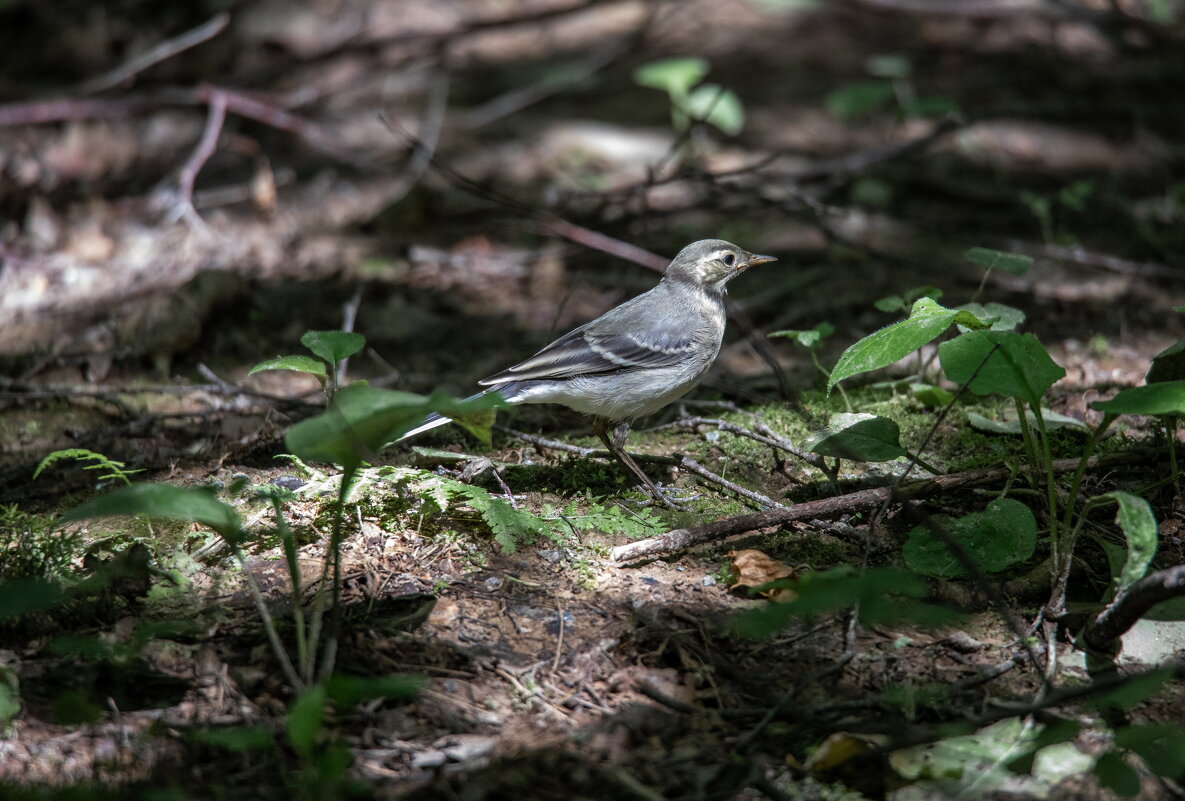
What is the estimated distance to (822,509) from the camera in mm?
4258

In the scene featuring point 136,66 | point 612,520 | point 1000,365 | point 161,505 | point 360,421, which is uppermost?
point 136,66

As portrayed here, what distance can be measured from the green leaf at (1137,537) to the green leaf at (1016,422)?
1.60 meters

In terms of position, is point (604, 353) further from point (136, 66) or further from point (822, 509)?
point (136, 66)

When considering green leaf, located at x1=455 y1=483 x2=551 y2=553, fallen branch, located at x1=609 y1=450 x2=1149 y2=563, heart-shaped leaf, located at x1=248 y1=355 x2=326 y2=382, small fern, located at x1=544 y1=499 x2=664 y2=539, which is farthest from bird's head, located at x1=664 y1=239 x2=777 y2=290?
heart-shaped leaf, located at x1=248 y1=355 x2=326 y2=382

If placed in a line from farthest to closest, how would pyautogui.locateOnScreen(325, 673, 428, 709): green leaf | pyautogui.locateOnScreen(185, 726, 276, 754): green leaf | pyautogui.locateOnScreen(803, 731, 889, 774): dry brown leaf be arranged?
1. pyautogui.locateOnScreen(803, 731, 889, 774): dry brown leaf
2. pyautogui.locateOnScreen(325, 673, 428, 709): green leaf
3. pyautogui.locateOnScreen(185, 726, 276, 754): green leaf

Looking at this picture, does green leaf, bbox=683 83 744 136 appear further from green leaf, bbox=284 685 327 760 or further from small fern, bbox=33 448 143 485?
green leaf, bbox=284 685 327 760

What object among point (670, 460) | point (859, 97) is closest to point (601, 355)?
point (670, 460)

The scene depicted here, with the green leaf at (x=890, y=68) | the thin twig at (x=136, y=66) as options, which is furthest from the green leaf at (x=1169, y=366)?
the thin twig at (x=136, y=66)

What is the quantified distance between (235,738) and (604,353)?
306 centimetres

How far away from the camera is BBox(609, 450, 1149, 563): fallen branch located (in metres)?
4.19

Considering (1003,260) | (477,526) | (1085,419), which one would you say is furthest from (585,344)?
(1085,419)

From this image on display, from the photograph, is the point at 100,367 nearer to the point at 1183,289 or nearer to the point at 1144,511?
the point at 1144,511

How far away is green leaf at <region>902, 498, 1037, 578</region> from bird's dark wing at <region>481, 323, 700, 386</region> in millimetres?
1898

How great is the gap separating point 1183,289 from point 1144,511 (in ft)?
15.5
